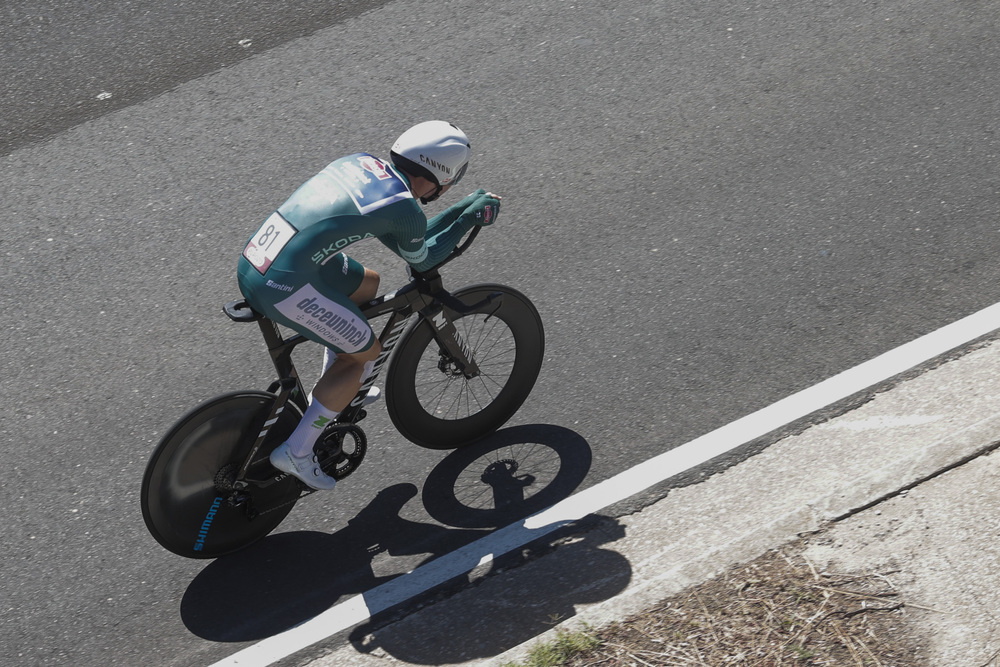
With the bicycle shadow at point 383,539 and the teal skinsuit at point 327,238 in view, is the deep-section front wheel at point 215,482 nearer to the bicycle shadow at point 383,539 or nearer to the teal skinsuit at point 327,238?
the bicycle shadow at point 383,539

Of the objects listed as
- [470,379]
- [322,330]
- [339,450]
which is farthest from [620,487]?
[322,330]

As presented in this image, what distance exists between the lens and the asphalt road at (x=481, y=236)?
495cm

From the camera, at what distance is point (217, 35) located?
8.21 m

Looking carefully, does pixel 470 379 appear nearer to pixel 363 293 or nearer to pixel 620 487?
pixel 363 293

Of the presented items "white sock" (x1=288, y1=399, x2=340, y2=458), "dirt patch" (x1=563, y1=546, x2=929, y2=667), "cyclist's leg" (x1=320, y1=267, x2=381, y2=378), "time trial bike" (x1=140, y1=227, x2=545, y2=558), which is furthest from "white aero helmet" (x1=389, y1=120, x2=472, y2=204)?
"dirt patch" (x1=563, y1=546, x2=929, y2=667)

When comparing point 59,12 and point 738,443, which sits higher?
point 59,12

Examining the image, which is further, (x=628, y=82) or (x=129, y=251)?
(x=628, y=82)

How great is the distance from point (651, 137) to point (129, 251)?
138 inches

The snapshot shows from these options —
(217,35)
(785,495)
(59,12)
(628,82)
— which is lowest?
(785,495)

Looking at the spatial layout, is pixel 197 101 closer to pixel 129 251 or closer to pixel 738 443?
pixel 129 251

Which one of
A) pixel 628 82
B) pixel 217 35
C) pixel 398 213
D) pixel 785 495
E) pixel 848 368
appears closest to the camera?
pixel 398 213

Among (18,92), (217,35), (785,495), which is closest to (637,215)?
(785,495)

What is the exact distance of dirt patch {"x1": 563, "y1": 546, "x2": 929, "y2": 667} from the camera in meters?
3.96

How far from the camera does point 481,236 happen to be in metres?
6.45
